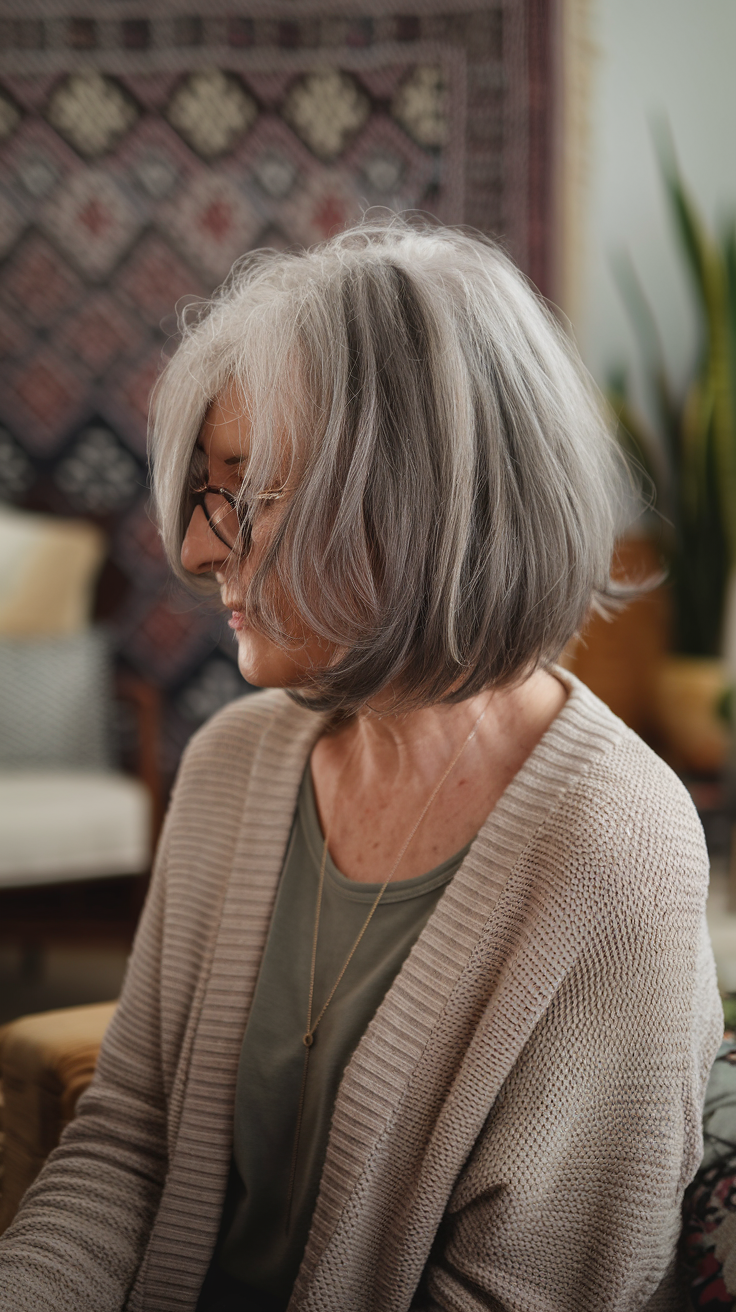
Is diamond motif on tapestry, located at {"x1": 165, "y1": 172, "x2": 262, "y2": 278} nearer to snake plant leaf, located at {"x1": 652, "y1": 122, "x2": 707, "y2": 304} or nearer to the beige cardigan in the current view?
snake plant leaf, located at {"x1": 652, "y1": 122, "x2": 707, "y2": 304}

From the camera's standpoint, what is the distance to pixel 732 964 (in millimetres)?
1611

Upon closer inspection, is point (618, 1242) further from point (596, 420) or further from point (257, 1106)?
point (596, 420)

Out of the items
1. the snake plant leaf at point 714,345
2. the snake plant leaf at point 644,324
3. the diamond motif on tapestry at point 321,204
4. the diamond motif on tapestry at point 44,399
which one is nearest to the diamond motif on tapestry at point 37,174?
the diamond motif on tapestry at point 44,399

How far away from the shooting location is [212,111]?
3404 millimetres

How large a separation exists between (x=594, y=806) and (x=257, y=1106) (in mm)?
420

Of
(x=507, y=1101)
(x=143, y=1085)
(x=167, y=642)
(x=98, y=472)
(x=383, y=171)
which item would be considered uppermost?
(x=383, y=171)

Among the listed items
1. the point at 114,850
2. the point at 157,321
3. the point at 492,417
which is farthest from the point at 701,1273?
the point at 157,321

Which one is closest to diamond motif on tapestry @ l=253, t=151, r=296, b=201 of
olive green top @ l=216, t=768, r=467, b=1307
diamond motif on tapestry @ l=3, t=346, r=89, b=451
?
diamond motif on tapestry @ l=3, t=346, r=89, b=451

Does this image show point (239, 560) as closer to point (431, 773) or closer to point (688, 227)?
point (431, 773)

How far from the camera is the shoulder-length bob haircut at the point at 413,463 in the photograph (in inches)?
34.7

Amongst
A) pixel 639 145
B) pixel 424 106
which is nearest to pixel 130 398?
pixel 424 106

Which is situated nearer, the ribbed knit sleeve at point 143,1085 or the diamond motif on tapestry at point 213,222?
the ribbed knit sleeve at point 143,1085

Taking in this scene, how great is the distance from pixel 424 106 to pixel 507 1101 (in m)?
3.21

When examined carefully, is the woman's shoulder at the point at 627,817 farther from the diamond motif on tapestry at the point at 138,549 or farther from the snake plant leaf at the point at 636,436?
the diamond motif on tapestry at the point at 138,549
